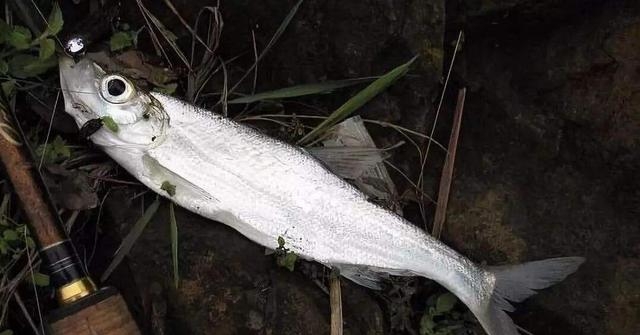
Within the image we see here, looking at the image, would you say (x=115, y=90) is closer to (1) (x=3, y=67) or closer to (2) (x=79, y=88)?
(2) (x=79, y=88)

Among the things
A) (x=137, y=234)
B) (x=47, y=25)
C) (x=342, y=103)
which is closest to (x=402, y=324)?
(x=342, y=103)

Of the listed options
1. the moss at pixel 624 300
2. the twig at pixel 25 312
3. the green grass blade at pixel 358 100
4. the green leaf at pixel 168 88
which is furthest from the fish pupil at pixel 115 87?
the moss at pixel 624 300

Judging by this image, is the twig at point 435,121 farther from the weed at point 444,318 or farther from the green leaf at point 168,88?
the green leaf at point 168,88

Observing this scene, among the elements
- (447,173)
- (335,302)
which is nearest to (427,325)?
(335,302)

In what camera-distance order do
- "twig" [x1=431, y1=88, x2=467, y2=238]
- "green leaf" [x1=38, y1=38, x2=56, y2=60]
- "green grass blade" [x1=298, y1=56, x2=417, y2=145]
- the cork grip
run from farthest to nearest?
1. "twig" [x1=431, y1=88, x2=467, y2=238]
2. "green grass blade" [x1=298, y1=56, x2=417, y2=145]
3. "green leaf" [x1=38, y1=38, x2=56, y2=60]
4. the cork grip

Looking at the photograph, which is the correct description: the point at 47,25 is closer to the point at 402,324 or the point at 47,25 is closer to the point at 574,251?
the point at 402,324

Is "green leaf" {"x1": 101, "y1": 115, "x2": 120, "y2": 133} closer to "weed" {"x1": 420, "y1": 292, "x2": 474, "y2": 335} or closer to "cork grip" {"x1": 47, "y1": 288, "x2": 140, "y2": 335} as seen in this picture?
"cork grip" {"x1": 47, "y1": 288, "x2": 140, "y2": 335}

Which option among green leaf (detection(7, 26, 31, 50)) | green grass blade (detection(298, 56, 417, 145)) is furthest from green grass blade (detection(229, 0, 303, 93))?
green leaf (detection(7, 26, 31, 50))
